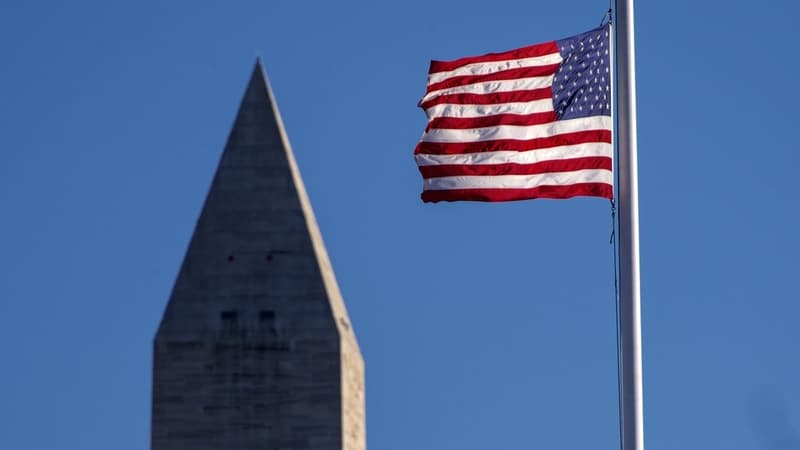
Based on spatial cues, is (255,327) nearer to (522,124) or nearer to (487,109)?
(487,109)

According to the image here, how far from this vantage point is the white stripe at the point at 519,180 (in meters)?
19.7

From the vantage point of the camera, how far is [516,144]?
2003cm

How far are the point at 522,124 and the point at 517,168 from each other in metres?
0.55

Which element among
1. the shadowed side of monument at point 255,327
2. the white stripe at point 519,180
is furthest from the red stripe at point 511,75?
the shadowed side of monument at point 255,327

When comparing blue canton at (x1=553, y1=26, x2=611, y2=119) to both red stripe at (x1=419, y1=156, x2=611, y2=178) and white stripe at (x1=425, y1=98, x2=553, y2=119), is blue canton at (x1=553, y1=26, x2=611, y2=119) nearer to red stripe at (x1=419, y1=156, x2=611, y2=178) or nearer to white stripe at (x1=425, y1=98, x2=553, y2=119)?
white stripe at (x1=425, y1=98, x2=553, y2=119)

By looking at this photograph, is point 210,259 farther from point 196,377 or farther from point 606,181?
point 606,181

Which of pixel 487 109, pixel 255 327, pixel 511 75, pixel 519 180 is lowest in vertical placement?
pixel 255 327

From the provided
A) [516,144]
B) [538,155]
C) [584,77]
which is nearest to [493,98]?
[516,144]

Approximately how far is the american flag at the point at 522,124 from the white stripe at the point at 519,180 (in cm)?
1

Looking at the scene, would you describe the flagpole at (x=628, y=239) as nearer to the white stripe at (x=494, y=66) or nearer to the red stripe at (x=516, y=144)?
the red stripe at (x=516, y=144)

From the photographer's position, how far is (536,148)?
1992 cm

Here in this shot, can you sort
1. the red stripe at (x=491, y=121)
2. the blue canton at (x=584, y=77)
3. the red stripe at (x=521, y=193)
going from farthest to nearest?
1. the red stripe at (x=491, y=121)
2. the blue canton at (x=584, y=77)
3. the red stripe at (x=521, y=193)

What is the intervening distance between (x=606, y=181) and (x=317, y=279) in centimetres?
661

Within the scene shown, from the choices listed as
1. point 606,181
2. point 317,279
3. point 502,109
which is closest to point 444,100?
point 502,109
